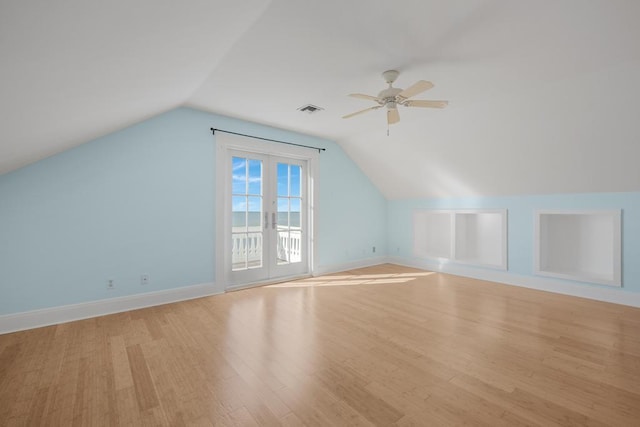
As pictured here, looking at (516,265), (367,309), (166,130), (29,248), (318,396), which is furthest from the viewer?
(516,265)

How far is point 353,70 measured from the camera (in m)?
2.74

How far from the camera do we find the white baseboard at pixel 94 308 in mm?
2762

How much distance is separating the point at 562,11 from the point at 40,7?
2862mm

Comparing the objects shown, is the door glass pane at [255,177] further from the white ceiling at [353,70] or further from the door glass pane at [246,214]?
the white ceiling at [353,70]

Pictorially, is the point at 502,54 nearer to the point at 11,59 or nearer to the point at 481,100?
the point at 481,100

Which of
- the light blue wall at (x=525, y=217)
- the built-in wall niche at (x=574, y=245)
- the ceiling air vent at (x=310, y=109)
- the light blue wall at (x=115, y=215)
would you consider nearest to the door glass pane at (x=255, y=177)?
the light blue wall at (x=115, y=215)

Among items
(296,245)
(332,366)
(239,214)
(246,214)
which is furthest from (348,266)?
(332,366)

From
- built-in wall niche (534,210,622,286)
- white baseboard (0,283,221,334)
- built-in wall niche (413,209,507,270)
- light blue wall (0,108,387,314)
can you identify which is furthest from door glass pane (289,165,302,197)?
built-in wall niche (534,210,622,286)

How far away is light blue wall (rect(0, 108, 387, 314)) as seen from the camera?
2801mm

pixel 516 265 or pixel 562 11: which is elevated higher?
pixel 562 11

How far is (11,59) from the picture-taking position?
114cm

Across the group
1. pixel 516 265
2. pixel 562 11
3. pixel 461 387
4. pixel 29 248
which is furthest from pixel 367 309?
pixel 29 248

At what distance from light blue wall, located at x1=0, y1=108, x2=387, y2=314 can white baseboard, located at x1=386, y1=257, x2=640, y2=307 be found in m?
4.13

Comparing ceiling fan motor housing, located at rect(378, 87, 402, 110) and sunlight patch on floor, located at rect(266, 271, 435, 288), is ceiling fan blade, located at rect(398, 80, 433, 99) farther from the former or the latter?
sunlight patch on floor, located at rect(266, 271, 435, 288)
